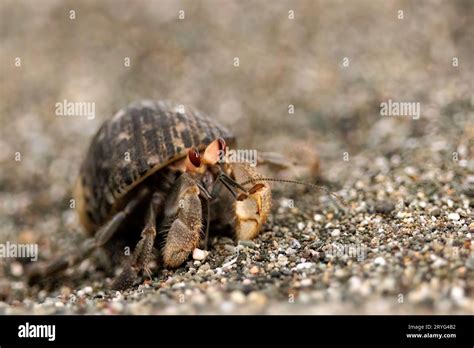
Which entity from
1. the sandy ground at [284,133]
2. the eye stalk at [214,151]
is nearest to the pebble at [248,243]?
the sandy ground at [284,133]

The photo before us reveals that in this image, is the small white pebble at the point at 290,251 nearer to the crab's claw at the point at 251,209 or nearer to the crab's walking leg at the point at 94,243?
the crab's claw at the point at 251,209

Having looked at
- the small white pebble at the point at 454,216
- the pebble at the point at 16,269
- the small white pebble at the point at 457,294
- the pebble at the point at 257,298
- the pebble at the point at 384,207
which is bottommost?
the pebble at the point at 16,269

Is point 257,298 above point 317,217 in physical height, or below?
below

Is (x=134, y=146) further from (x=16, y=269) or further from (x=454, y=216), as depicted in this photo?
(x=454, y=216)

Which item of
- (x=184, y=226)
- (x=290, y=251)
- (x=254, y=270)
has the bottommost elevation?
(x=254, y=270)

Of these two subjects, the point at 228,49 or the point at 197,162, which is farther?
the point at 228,49

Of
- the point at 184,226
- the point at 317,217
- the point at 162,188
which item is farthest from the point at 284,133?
the point at 184,226
